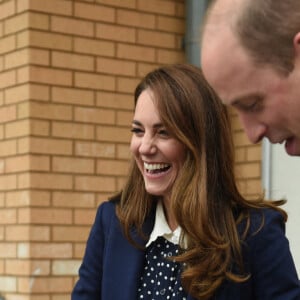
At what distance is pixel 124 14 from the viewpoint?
18.1ft

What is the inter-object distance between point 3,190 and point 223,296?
2.39 m

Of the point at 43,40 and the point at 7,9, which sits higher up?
the point at 7,9

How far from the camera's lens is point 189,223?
3.32 m

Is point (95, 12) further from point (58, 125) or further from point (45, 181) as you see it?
point (45, 181)

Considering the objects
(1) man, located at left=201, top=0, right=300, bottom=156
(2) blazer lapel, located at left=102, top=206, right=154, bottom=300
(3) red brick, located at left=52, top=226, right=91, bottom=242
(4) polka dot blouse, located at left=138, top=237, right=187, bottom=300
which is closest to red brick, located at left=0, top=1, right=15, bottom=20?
(3) red brick, located at left=52, top=226, right=91, bottom=242

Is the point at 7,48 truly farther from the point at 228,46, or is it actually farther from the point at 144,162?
the point at 228,46

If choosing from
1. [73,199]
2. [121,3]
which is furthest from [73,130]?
[121,3]

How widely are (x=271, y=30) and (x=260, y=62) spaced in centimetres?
6

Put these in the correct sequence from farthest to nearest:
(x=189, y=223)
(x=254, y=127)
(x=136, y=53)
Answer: (x=136, y=53) < (x=189, y=223) < (x=254, y=127)

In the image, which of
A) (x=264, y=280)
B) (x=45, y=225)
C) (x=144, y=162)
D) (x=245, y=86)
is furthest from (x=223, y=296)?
(x=45, y=225)

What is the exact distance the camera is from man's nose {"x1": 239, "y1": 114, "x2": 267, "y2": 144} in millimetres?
1920

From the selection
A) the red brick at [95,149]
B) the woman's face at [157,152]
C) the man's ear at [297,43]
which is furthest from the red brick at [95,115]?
the man's ear at [297,43]

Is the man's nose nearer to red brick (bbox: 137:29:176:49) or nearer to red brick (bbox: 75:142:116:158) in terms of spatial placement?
red brick (bbox: 75:142:116:158)

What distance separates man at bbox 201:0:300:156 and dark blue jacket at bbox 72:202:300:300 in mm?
1389
